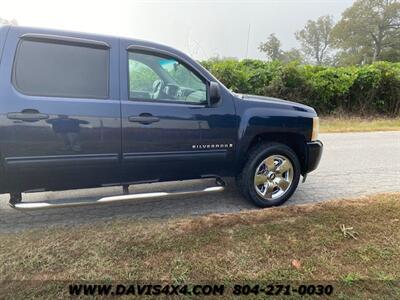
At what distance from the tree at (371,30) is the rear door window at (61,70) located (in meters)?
48.5

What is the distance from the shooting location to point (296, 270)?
2510 millimetres

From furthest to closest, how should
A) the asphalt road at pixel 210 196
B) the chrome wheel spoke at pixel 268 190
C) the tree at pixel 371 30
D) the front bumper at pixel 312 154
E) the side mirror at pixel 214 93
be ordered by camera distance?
the tree at pixel 371 30, the front bumper at pixel 312 154, the chrome wheel spoke at pixel 268 190, the asphalt road at pixel 210 196, the side mirror at pixel 214 93

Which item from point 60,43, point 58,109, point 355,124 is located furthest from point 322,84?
point 58,109

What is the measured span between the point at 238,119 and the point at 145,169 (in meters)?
1.22

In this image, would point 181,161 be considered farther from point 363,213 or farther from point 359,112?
point 359,112

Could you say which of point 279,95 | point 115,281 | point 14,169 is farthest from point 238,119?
point 279,95

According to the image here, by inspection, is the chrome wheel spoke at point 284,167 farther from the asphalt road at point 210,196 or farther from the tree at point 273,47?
the tree at point 273,47

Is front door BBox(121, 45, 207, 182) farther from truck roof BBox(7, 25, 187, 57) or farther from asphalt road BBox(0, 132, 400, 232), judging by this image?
asphalt road BBox(0, 132, 400, 232)

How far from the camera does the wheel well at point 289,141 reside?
12.4 feet

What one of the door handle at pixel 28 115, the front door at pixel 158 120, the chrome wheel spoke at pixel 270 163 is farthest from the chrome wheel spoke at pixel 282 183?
the door handle at pixel 28 115

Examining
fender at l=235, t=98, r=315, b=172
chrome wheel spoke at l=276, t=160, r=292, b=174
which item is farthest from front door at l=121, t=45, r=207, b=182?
chrome wheel spoke at l=276, t=160, r=292, b=174

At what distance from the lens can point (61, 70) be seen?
2.91 meters

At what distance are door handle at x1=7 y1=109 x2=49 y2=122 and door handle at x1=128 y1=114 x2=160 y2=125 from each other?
2.65ft

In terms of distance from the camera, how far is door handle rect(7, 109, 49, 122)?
271cm
